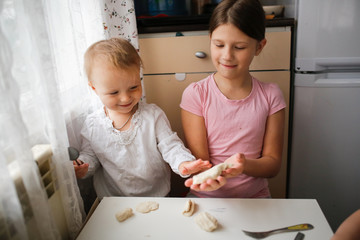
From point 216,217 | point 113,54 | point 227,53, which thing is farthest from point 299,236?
point 113,54

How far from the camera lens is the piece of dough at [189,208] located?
27.0 inches

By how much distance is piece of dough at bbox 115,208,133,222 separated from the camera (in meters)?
0.69

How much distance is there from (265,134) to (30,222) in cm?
80

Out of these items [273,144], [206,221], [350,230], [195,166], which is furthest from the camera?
[273,144]

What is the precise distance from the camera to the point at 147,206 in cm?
72

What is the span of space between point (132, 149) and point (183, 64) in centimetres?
56

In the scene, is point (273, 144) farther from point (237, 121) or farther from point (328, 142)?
point (328, 142)

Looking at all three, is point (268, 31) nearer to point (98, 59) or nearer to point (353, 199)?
point (98, 59)

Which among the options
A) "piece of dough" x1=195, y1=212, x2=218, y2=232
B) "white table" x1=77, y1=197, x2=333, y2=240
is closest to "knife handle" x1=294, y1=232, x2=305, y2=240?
"white table" x1=77, y1=197, x2=333, y2=240

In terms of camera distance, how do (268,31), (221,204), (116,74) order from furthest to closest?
(268,31)
(116,74)
(221,204)

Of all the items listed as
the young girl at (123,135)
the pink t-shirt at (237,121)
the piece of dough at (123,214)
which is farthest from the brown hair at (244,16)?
the piece of dough at (123,214)

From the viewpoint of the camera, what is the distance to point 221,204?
72cm

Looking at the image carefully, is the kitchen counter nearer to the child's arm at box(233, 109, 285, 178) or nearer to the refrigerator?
the refrigerator

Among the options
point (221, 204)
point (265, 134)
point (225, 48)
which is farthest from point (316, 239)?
point (225, 48)
